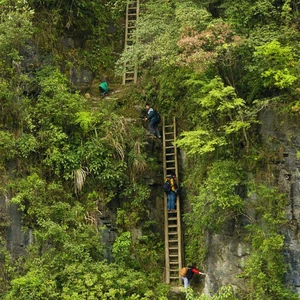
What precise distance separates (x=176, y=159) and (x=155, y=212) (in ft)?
5.32

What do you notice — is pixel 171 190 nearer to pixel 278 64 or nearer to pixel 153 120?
pixel 153 120

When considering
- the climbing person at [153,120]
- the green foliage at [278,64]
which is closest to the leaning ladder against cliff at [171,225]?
the climbing person at [153,120]

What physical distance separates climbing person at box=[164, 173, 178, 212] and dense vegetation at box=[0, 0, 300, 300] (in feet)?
1.19

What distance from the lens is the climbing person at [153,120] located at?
1555 centimetres

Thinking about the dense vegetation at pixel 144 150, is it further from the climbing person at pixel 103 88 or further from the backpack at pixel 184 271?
the climbing person at pixel 103 88

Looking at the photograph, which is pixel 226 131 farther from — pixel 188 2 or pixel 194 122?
pixel 188 2

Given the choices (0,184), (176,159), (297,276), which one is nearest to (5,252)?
(0,184)

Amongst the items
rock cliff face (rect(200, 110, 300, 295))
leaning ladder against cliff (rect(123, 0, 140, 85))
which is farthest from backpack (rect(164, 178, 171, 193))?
leaning ladder against cliff (rect(123, 0, 140, 85))

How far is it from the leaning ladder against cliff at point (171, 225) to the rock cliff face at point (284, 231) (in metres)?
1.01

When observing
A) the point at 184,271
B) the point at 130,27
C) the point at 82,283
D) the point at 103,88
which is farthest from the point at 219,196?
the point at 130,27

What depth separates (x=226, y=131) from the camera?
1235 cm

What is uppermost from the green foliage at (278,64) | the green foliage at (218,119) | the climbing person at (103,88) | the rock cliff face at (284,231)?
the climbing person at (103,88)

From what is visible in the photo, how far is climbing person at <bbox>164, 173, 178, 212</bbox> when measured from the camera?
14664 millimetres

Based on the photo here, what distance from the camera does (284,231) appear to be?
1212 centimetres
